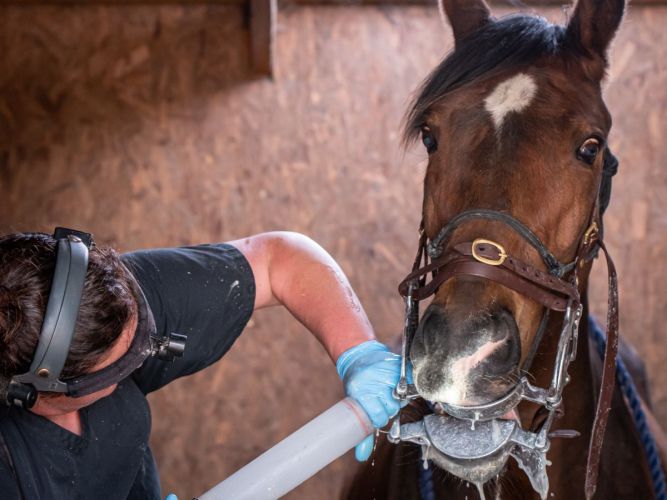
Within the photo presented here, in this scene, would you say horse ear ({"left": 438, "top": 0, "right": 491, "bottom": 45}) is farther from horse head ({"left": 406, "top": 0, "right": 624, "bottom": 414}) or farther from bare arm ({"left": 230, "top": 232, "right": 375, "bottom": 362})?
bare arm ({"left": 230, "top": 232, "right": 375, "bottom": 362})

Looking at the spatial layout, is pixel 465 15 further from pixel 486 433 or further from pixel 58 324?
pixel 58 324

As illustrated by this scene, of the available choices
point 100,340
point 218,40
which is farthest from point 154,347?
point 218,40

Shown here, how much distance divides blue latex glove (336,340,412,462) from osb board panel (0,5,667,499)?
2571mm

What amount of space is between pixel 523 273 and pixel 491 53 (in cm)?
60

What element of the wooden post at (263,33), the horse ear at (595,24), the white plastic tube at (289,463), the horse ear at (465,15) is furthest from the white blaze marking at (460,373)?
the wooden post at (263,33)

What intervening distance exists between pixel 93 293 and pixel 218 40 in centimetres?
315

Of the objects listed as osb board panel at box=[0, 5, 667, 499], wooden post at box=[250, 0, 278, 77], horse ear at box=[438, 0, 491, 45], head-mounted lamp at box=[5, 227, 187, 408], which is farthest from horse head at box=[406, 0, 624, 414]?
osb board panel at box=[0, 5, 667, 499]

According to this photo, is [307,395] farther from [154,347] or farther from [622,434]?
[154,347]

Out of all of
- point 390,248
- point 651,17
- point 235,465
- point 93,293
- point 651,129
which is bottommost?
point 235,465

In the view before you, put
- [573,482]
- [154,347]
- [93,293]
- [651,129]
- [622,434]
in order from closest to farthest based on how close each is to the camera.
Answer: [93,293] < [154,347] < [573,482] < [622,434] < [651,129]

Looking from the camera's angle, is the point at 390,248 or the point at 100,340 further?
the point at 390,248

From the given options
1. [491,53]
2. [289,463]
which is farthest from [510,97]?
[289,463]

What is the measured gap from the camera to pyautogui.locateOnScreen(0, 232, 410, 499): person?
144cm

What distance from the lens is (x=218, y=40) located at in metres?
4.36
